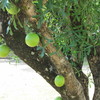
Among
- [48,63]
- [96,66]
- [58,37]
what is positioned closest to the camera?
[58,37]

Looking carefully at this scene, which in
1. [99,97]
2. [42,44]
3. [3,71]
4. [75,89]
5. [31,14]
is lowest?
[3,71]

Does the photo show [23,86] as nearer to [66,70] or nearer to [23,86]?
[23,86]

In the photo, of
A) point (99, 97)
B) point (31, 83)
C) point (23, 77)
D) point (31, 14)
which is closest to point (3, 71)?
point (23, 77)

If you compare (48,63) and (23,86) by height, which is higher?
(48,63)

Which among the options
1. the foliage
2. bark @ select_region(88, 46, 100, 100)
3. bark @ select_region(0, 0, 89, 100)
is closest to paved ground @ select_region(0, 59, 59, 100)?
bark @ select_region(88, 46, 100, 100)

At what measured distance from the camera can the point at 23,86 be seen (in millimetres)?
6125

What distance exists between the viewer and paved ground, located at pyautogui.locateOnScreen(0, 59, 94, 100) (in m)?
5.39

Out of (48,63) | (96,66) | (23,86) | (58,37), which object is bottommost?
(23,86)

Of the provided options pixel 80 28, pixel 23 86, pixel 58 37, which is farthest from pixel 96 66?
pixel 23 86

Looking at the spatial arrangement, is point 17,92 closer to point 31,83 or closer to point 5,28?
point 31,83

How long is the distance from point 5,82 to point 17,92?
91 centimetres

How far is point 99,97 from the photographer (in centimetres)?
160

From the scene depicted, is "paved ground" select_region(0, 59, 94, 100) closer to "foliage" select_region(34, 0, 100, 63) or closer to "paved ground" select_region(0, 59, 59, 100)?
"paved ground" select_region(0, 59, 59, 100)

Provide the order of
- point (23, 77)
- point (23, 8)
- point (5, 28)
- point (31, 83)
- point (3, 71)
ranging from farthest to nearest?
point (3, 71)
point (23, 77)
point (31, 83)
point (5, 28)
point (23, 8)
